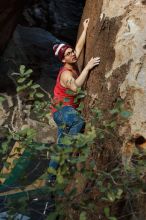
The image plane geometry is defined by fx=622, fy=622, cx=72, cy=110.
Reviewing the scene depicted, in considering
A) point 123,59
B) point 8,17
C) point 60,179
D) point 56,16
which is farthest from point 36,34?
point 60,179

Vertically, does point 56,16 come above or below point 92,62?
above

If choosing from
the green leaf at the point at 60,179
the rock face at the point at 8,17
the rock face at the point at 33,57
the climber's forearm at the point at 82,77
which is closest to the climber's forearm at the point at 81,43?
the climber's forearm at the point at 82,77

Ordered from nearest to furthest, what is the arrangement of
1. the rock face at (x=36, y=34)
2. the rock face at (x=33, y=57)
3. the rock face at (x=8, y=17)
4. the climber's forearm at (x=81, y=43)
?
the climber's forearm at (x=81, y=43) < the rock face at (x=8, y=17) < the rock face at (x=36, y=34) < the rock face at (x=33, y=57)

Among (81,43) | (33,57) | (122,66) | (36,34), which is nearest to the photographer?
(122,66)

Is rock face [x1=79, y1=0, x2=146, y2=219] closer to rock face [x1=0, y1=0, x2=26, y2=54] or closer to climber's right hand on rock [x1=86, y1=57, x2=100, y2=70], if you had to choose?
climber's right hand on rock [x1=86, y1=57, x2=100, y2=70]

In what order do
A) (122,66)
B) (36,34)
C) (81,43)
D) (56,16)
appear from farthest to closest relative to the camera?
1. (56,16)
2. (36,34)
3. (81,43)
4. (122,66)

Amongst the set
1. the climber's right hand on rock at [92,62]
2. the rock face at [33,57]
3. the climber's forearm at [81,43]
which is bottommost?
the climber's right hand on rock at [92,62]

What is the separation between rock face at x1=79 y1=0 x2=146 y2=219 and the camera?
15.4 feet

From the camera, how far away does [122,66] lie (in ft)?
15.6

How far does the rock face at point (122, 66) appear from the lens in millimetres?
4680

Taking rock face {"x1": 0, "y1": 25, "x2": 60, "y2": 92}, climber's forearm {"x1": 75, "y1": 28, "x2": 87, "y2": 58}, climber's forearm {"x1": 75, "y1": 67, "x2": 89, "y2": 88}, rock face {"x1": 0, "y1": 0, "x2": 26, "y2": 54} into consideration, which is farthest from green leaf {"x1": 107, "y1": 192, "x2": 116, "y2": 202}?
rock face {"x1": 0, "y1": 25, "x2": 60, "y2": 92}

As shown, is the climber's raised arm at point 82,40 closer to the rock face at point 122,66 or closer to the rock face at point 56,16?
the rock face at point 122,66

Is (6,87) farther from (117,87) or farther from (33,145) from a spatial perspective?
(33,145)

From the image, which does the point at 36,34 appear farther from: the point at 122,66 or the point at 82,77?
the point at 122,66
